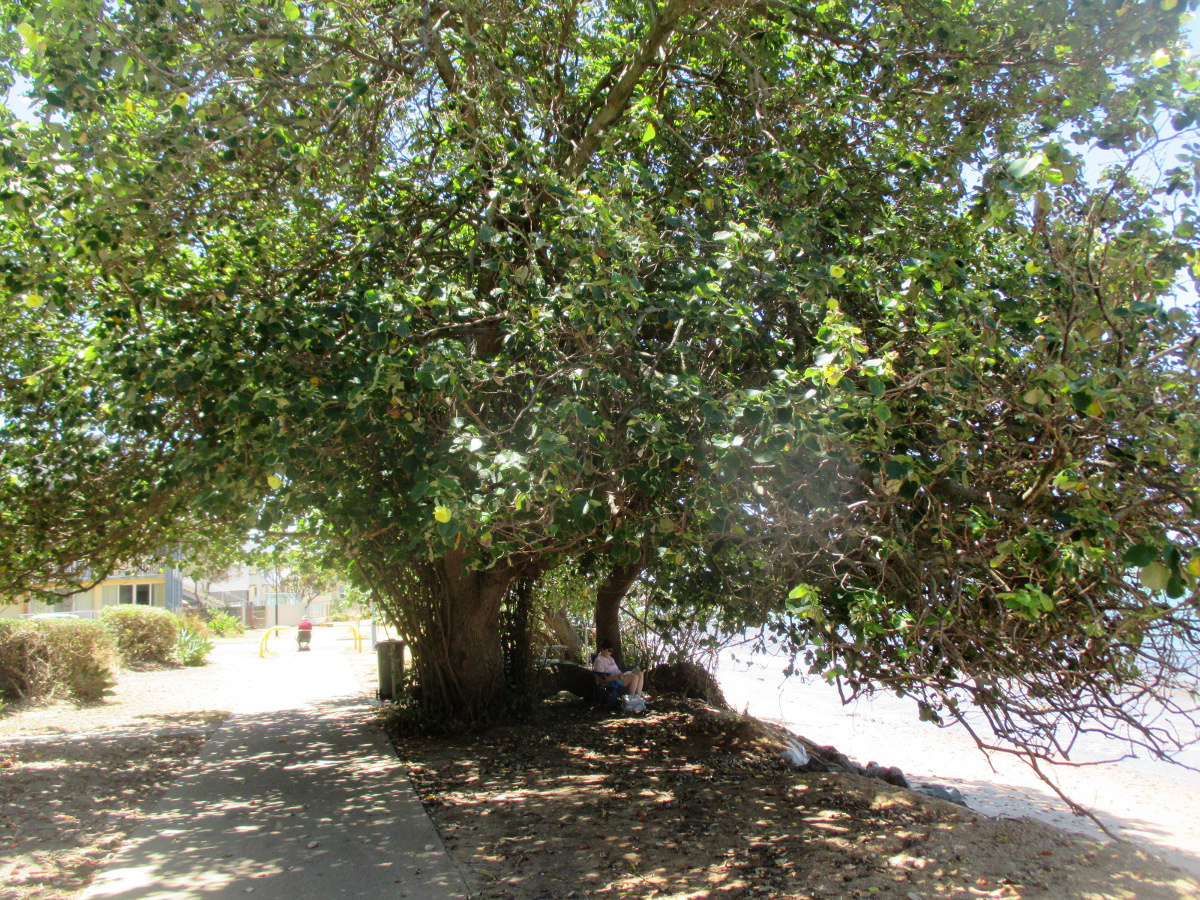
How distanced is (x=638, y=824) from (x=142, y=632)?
51.8 ft

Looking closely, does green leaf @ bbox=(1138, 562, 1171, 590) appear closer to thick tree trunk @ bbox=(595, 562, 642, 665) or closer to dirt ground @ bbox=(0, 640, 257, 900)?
dirt ground @ bbox=(0, 640, 257, 900)

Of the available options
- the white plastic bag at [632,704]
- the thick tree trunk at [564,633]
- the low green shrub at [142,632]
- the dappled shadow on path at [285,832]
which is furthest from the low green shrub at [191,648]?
the white plastic bag at [632,704]

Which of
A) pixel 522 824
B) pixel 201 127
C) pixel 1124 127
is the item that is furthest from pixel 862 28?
pixel 522 824

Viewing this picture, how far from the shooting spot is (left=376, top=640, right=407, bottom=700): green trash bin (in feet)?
41.8

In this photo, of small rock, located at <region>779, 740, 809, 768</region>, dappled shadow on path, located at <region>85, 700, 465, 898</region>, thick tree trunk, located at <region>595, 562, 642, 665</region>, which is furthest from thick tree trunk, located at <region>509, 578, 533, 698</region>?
small rock, located at <region>779, 740, 809, 768</region>

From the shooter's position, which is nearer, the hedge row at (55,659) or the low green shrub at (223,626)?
the hedge row at (55,659)

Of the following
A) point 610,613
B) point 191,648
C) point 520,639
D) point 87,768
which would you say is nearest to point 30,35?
point 87,768

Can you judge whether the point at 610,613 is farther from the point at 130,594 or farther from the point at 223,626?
the point at 130,594

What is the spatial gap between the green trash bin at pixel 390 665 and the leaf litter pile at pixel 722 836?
9.87 feet

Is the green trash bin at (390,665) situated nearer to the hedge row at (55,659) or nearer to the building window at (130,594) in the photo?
the hedge row at (55,659)

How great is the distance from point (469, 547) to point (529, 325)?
1.69 meters

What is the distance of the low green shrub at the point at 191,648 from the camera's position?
64.4ft

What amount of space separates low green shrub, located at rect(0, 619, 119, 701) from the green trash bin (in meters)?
4.68

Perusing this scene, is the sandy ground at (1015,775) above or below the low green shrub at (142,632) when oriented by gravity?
below
